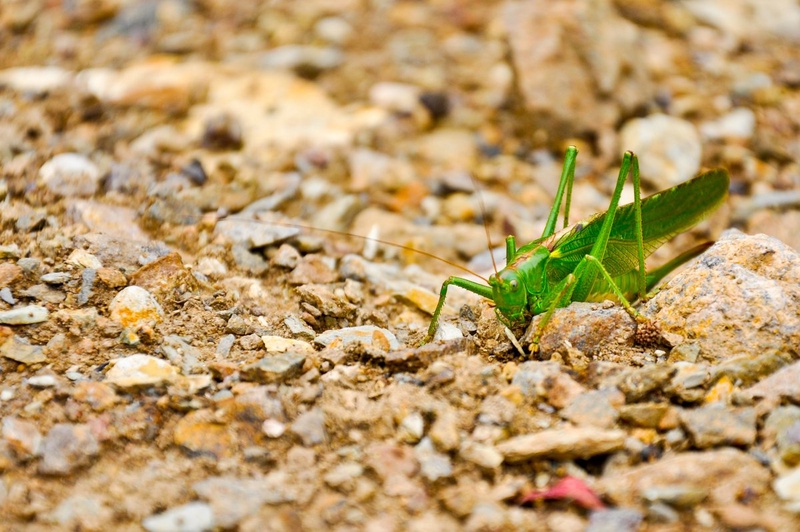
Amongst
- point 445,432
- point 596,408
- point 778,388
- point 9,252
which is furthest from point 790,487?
point 9,252

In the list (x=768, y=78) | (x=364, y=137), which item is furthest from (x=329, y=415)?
(x=768, y=78)

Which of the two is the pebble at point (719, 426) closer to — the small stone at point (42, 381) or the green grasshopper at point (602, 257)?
the green grasshopper at point (602, 257)

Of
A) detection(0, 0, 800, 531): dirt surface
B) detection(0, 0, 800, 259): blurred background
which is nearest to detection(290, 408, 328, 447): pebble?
detection(0, 0, 800, 531): dirt surface

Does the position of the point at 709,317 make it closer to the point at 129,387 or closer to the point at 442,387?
the point at 442,387

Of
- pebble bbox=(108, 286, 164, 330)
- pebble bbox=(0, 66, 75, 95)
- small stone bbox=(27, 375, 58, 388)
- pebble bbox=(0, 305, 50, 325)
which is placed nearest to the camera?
small stone bbox=(27, 375, 58, 388)

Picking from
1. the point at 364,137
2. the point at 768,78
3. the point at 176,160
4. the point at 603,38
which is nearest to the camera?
the point at 176,160

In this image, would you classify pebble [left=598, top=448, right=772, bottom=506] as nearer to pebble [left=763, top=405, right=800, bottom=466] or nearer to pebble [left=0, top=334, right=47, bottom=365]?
pebble [left=763, top=405, right=800, bottom=466]

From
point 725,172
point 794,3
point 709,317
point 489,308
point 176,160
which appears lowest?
point 176,160
